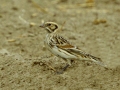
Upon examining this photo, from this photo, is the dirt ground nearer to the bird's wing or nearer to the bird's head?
the bird's wing

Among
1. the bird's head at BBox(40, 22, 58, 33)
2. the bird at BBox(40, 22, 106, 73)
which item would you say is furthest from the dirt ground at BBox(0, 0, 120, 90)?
the bird's head at BBox(40, 22, 58, 33)

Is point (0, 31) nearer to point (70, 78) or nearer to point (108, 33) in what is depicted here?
point (108, 33)

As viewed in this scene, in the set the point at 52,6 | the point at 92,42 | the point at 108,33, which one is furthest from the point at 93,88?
the point at 52,6

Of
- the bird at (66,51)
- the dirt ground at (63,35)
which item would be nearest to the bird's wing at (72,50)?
the bird at (66,51)

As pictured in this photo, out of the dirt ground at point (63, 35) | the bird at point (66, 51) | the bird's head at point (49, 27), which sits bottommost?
the dirt ground at point (63, 35)

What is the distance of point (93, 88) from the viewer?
7211 mm

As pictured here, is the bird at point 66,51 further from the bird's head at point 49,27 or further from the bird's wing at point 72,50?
the bird's head at point 49,27

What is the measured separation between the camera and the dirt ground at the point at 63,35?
7477 millimetres

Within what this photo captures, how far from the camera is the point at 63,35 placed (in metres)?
10.5

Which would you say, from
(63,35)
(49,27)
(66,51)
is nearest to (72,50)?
(66,51)

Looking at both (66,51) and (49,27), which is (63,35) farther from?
(66,51)

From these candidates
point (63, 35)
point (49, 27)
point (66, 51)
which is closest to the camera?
point (66, 51)

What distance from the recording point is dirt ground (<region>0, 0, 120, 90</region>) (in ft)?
24.5

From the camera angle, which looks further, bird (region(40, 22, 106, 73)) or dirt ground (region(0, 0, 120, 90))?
bird (region(40, 22, 106, 73))
